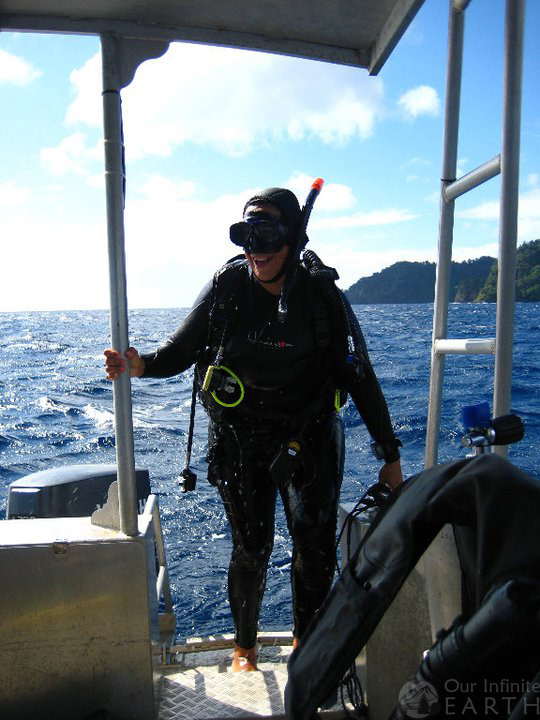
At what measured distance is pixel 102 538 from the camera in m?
2.25

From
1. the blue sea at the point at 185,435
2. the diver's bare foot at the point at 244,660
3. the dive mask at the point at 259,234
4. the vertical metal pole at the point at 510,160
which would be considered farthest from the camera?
the blue sea at the point at 185,435

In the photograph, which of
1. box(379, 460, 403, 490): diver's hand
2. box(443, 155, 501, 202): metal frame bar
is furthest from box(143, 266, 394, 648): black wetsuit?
box(443, 155, 501, 202): metal frame bar

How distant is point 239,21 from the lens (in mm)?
2469

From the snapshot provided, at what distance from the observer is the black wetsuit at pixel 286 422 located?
8.39ft

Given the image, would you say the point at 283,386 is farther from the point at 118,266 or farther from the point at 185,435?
the point at 185,435

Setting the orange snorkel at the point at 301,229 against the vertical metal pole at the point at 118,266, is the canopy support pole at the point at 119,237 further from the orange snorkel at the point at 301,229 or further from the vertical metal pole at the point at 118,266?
the orange snorkel at the point at 301,229

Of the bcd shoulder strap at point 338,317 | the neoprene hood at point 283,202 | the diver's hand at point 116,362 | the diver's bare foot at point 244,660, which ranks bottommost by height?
the diver's bare foot at point 244,660

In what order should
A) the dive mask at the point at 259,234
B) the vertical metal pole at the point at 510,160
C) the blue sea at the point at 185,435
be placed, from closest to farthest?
the vertical metal pole at the point at 510,160, the dive mask at the point at 259,234, the blue sea at the point at 185,435

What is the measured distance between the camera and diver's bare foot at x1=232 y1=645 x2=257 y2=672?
2.67m

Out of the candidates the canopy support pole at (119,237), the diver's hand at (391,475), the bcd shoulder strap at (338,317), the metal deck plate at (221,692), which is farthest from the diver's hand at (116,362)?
the metal deck plate at (221,692)

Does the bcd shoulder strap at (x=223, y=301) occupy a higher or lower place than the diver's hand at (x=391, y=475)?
higher

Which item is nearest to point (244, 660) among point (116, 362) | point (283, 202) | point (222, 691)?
point (222, 691)

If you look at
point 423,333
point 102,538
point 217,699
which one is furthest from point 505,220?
point 423,333

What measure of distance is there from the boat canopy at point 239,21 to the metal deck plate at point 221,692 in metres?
2.42
